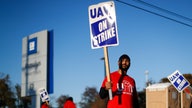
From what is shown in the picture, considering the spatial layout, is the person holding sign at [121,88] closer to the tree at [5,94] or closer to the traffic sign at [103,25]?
the traffic sign at [103,25]

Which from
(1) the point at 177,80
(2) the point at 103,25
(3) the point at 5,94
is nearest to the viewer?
(2) the point at 103,25

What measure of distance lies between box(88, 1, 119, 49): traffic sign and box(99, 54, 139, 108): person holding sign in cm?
37

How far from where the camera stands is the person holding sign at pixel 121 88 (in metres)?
5.95

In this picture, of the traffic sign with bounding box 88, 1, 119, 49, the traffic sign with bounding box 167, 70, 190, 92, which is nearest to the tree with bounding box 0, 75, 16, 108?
the traffic sign with bounding box 167, 70, 190, 92

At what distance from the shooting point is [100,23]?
6355 mm

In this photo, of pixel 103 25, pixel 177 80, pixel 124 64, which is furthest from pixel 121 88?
pixel 177 80

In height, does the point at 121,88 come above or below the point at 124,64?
below

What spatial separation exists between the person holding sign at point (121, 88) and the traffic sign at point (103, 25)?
0.37 meters

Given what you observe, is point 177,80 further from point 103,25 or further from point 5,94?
point 5,94

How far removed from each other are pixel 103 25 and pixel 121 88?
103 cm

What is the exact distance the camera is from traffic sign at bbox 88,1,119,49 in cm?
621

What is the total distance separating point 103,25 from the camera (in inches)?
248

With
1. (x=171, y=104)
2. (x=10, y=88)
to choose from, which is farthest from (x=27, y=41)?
(x=10, y=88)

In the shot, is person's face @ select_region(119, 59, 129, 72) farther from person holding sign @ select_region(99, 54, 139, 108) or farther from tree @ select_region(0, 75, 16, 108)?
tree @ select_region(0, 75, 16, 108)
